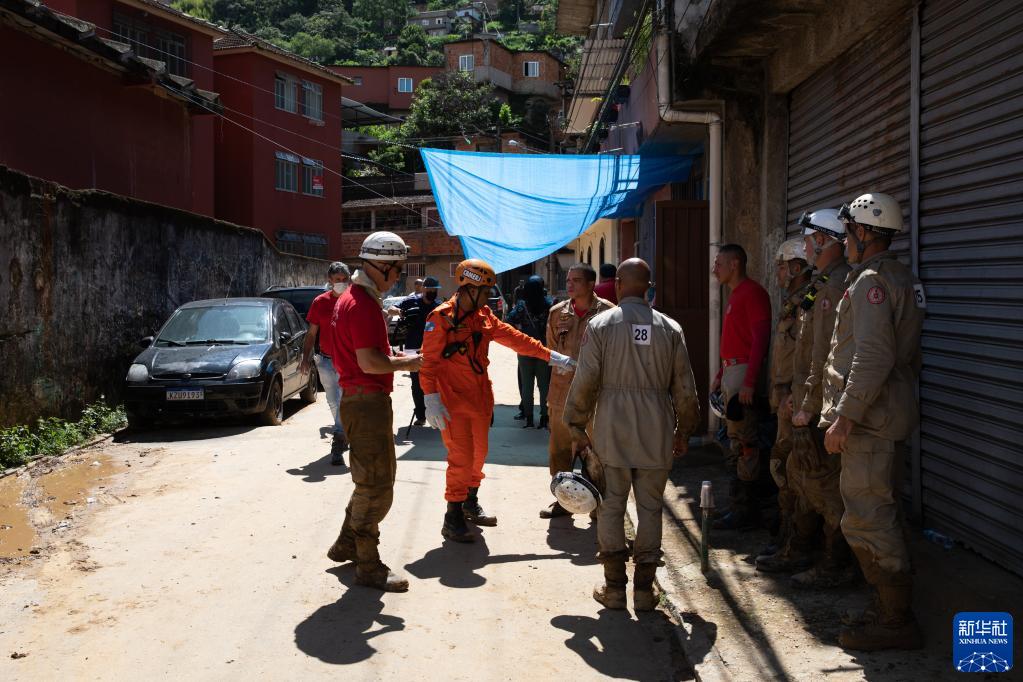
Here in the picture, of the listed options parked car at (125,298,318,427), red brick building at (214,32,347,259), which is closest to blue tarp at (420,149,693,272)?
parked car at (125,298,318,427)

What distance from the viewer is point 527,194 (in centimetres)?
1194

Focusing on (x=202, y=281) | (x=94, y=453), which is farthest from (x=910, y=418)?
(x=202, y=281)

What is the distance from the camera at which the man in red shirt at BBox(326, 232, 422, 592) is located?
5.63 meters

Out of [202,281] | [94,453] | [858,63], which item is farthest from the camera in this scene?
[202,281]

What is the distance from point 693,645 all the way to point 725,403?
2.59 meters

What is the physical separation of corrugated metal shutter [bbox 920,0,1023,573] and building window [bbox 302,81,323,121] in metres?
31.6

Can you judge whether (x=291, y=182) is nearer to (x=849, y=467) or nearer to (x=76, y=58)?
(x=76, y=58)

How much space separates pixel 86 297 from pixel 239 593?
25.6 feet

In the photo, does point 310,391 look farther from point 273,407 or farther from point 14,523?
point 14,523

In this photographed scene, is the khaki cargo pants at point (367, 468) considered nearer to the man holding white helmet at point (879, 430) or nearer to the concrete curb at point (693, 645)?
the concrete curb at point (693, 645)

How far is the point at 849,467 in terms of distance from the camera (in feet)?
14.7

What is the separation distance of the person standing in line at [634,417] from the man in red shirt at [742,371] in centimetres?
149

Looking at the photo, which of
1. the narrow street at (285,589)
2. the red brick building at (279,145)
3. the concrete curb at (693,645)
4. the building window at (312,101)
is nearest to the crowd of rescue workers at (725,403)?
the concrete curb at (693,645)

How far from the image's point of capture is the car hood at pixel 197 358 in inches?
456
